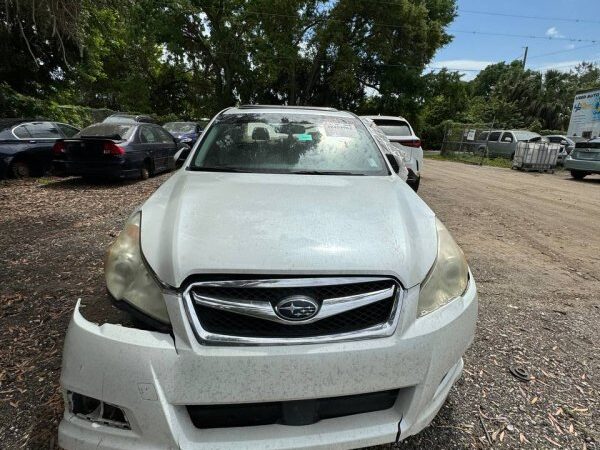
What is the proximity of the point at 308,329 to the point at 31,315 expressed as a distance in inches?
103

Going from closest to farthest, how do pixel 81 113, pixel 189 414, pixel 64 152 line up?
pixel 189 414 → pixel 64 152 → pixel 81 113

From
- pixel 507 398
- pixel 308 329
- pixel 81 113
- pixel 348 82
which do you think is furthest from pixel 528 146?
pixel 81 113

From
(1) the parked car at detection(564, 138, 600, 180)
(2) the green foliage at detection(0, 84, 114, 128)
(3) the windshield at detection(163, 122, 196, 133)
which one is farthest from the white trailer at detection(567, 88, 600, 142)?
(2) the green foliage at detection(0, 84, 114, 128)

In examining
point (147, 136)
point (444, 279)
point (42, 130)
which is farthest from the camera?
point (147, 136)

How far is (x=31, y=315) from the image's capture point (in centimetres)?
312

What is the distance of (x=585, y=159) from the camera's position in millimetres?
13234

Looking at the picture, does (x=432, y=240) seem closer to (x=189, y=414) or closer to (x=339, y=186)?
(x=339, y=186)

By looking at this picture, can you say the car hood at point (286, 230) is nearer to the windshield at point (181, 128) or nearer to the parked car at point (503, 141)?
the windshield at point (181, 128)

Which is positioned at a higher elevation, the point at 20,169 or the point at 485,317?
the point at 20,169

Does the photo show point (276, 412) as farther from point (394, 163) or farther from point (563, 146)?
point (563, 146)

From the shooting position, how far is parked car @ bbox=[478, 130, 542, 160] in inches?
789

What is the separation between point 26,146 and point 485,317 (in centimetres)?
987

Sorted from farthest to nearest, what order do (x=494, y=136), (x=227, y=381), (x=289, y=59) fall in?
(x=289, y=59)
(x=494, y=136)
(x=227, y=381)

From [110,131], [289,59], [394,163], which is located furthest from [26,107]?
[289,59]
